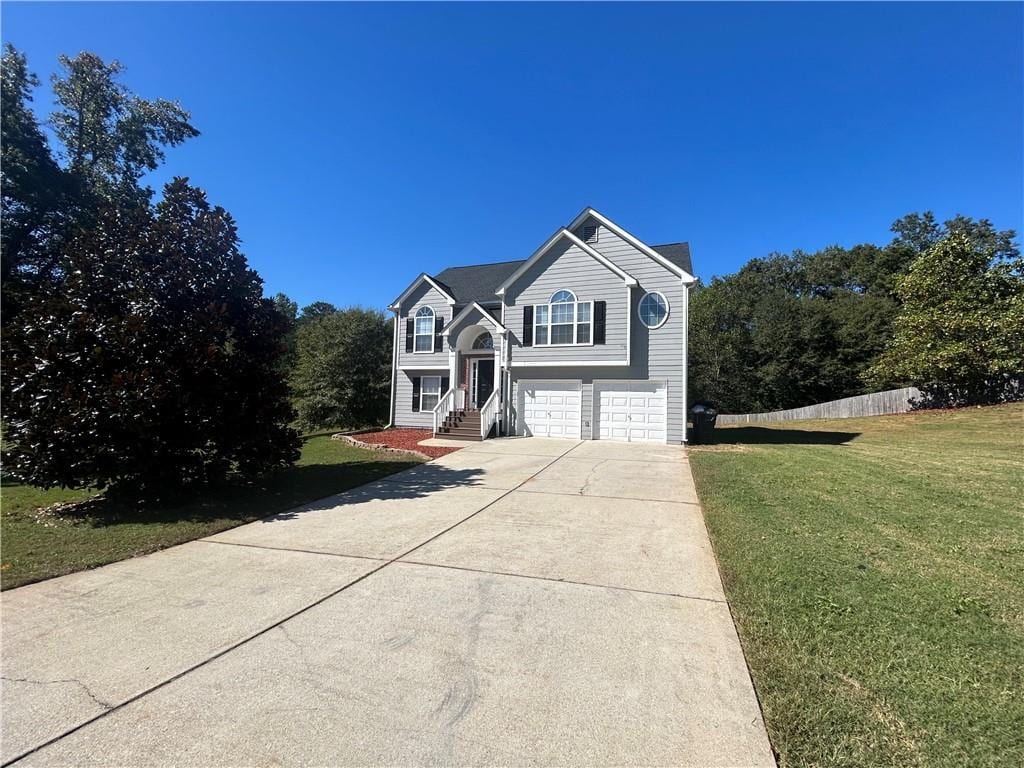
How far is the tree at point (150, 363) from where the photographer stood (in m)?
6.17

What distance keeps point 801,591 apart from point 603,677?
205cm

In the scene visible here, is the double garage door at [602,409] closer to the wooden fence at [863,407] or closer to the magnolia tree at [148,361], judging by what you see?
the magnolia tree at [148,361]

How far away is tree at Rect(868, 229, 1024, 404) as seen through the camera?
800 inches

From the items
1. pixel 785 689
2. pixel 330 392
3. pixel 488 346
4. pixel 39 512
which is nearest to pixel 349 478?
pixel 39 512

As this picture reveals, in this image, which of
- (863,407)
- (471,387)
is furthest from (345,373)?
(863,407)

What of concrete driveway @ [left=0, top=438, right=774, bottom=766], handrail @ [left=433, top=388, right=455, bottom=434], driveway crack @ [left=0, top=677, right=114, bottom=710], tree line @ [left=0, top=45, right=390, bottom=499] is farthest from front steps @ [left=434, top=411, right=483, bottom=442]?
driveway crack @ [left=0, top=677, right=114, bottom=710]

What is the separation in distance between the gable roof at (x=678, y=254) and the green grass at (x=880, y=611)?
970 cm

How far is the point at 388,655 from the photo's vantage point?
2.93 m

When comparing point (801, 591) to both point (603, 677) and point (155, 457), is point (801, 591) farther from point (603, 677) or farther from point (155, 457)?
point (155, 457)

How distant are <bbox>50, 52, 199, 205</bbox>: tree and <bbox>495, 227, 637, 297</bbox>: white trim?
36.3 feet

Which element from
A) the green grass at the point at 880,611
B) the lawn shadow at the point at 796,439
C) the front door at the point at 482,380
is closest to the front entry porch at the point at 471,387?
the front door at the point at 482,380

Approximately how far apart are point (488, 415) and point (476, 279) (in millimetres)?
7551

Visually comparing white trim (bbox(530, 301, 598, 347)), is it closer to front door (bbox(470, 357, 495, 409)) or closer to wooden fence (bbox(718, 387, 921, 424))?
front door (bbox(470, 357, 495, 409))

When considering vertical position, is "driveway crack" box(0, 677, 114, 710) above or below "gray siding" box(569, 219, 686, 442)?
below
